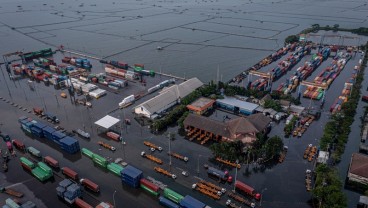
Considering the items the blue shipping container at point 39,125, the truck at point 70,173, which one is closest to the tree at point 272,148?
the truck at point 70,173

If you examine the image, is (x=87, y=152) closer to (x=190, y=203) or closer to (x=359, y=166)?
(x=190, y=203)

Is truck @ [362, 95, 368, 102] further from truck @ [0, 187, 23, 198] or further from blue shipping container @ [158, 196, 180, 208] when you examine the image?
truck @ [0, 187, 23, 198]

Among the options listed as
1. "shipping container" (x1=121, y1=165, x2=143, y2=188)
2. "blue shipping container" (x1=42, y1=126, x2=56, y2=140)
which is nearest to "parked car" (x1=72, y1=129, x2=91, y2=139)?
"blue shipping container" (x1=42, y1=126, x2=56, y2=140)

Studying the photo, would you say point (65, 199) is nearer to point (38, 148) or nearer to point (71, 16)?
point (38, 148)

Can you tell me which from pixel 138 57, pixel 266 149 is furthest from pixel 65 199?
pixel 138 57

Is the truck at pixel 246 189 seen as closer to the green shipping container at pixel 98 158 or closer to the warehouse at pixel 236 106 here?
the green shipping container at pixel 98 158

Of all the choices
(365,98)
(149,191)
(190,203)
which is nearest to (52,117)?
(149,191)
